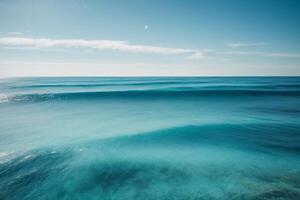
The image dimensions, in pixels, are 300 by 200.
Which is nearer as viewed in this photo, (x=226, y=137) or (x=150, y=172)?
(x=150, y=172)

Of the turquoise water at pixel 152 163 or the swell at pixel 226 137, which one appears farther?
the swell at pixel 226 137

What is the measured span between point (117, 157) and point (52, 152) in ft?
8.89

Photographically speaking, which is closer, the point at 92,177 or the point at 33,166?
the point at 92,177

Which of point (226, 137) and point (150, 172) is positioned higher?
point (226, 137)

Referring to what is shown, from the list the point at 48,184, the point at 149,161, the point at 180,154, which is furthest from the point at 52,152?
the point at 180,154

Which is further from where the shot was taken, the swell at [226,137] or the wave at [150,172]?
the swell at [226,137]

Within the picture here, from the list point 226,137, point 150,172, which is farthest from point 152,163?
point 226,137

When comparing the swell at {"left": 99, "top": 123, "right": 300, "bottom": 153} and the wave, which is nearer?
the wave

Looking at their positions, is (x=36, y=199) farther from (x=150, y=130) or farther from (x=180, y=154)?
(x=150, y=130)

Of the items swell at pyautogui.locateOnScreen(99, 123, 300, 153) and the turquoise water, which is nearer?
the turquoise water

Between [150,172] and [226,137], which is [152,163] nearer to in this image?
[150,172]

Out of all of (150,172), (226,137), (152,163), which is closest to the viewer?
(150,172)

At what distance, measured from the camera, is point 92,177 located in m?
5.94

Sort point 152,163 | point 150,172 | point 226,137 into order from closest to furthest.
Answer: point 150,172, point 152,163, point 226,137
